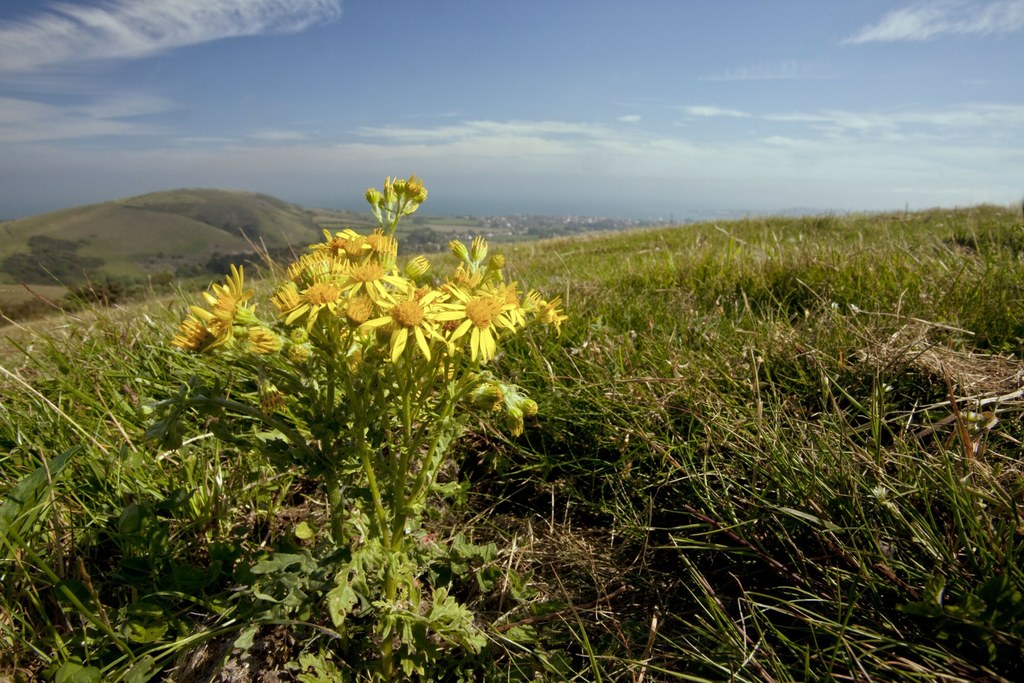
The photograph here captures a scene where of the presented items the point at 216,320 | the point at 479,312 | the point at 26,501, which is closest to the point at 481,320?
the point at 479,312

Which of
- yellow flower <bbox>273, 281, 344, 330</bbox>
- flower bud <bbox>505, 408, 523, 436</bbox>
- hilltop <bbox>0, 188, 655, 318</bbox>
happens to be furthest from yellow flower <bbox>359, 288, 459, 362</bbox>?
hilltop <bbox>0, 188, 655, 318</bbox>

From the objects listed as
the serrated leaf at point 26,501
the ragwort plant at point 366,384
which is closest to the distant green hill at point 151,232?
the serrated leaf at point 26,501

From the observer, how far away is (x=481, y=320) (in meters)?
1.37

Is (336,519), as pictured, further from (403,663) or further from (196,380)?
(196,380)

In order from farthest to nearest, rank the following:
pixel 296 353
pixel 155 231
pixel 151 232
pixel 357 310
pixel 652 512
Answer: pixel 155 231 < pixel 151 232 < pixel 652 512 < pixel 296 353 < pixel 357 310

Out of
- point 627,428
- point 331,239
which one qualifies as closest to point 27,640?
point 331,239

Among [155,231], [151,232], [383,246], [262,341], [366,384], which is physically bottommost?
[151,232]

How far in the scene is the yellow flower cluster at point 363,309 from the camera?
4.05ft

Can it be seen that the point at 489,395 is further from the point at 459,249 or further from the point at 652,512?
the point at 652,512

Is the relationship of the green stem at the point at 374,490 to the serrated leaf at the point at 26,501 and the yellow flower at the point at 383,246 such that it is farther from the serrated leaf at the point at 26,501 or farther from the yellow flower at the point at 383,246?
the serrated leaf at the point at 26,501

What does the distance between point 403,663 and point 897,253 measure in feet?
13.3

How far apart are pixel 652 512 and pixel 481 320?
1.00 metres

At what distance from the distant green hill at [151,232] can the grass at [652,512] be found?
9635cm

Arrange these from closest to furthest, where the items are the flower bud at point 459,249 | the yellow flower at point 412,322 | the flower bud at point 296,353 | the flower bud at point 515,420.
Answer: the yellow flower at point 412,322, the flower bud at point 296,353, the flower bud at point 515,420, the flower bud at point 459,249
